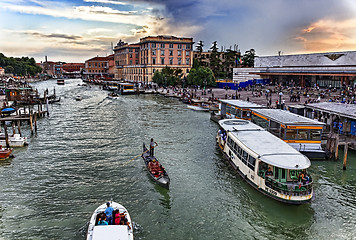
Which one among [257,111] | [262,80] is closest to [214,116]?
[257,111]

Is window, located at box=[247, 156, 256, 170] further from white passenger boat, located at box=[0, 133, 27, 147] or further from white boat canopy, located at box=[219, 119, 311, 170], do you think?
white passenger boat, located at box=[0, 133, 27, 147]

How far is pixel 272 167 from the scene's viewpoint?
17453 millimetres

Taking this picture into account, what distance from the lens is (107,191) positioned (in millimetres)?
19703

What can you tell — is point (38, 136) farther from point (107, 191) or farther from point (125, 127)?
point (107, 191)

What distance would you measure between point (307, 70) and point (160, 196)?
217 feet

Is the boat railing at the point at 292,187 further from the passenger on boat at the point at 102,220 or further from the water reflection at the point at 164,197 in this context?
the passenger on boat at the point at 102,220

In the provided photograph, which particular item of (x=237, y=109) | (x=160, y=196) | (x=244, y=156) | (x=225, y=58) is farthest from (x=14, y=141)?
(x=225, y=58)

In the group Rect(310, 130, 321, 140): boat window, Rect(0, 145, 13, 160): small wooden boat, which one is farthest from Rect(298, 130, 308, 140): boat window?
Rect(0, 145, 13, 160): small wooden boat

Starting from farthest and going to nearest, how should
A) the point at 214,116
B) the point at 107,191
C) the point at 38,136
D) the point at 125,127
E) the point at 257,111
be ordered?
the point at 214,116
the point at 125,127
the point at 38,136
the point at 257,111
the point at 107,191

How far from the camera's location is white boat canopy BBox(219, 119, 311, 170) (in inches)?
671

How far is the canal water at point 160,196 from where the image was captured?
15375 mm

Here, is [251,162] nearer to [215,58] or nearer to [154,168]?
[154,168]

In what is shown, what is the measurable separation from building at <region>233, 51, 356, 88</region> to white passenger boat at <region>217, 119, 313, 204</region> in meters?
50.9

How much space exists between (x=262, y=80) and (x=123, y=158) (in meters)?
70.9
